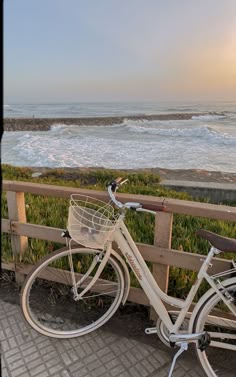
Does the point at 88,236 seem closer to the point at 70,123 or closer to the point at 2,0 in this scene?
the point at 2,0

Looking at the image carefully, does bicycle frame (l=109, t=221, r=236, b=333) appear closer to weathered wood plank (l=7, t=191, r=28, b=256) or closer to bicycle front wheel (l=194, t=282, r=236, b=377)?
bicycle front wheel (l=194, t=282, r=236, b=377)

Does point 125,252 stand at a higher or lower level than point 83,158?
higher

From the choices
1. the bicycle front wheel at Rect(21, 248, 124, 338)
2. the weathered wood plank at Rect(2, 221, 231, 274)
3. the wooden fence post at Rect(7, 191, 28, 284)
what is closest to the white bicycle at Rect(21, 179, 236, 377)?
the bicycle front wheel at Rect(21, 248, 124, 338)

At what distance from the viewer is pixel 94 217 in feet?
6.44

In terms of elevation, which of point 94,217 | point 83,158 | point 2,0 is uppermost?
point 2,0

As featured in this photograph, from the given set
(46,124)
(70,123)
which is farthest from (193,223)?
(70,123)

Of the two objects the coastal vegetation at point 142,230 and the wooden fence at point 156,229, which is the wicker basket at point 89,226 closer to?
the wooden fence at point 156,229

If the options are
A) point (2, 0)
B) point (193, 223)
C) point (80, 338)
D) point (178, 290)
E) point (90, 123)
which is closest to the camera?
point (2, 0)

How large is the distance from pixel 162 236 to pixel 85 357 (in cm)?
95

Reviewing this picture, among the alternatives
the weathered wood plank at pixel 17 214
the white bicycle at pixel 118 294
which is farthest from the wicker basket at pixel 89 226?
the weathered wood plank at pixel 17 214

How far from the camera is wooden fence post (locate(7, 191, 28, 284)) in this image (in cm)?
260

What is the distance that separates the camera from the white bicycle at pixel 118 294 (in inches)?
72.1

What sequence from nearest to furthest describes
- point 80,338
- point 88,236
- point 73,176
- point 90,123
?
point 88,236 → point 80,338 → point 73,176 → point 90,123

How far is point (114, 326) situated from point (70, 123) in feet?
130
